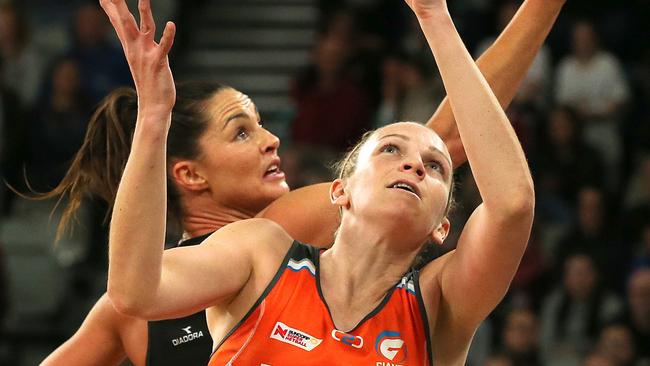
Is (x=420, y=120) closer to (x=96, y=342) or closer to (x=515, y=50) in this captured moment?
(x=515, y=50)

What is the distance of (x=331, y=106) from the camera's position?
8766 millimetres

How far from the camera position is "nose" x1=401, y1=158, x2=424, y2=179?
290 cm

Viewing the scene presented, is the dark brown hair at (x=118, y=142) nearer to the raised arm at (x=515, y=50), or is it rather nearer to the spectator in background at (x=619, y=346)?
the raised arm at (x=515, y=50)

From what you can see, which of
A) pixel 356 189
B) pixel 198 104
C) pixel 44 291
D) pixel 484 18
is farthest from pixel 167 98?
pixel 484 18

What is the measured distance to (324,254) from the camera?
3037 millimetres

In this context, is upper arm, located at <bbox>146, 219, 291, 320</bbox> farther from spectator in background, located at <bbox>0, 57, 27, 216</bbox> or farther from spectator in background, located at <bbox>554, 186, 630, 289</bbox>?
→ spectator in background, located at <bbox>0, 57, 27, 216</bbox>

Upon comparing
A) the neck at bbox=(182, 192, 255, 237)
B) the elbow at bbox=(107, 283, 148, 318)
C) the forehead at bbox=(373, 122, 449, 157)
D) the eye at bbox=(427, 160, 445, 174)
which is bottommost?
the neck at bbox=(182, 192, 255, 237)

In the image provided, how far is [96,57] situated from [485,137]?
7.00 metres

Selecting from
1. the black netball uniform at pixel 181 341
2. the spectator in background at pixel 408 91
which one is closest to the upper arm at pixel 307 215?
the black netball uniform at pixel 181 341

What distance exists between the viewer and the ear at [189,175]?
358cm

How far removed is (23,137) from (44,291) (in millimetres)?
1233

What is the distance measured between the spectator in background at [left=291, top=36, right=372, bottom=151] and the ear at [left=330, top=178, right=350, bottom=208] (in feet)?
17.9

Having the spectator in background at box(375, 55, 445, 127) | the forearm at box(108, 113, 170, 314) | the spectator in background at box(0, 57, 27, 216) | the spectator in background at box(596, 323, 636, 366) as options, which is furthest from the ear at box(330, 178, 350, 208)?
the spectator in background at box(0, 57, 27, 216)

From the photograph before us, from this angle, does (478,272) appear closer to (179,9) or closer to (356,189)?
(356,189)
